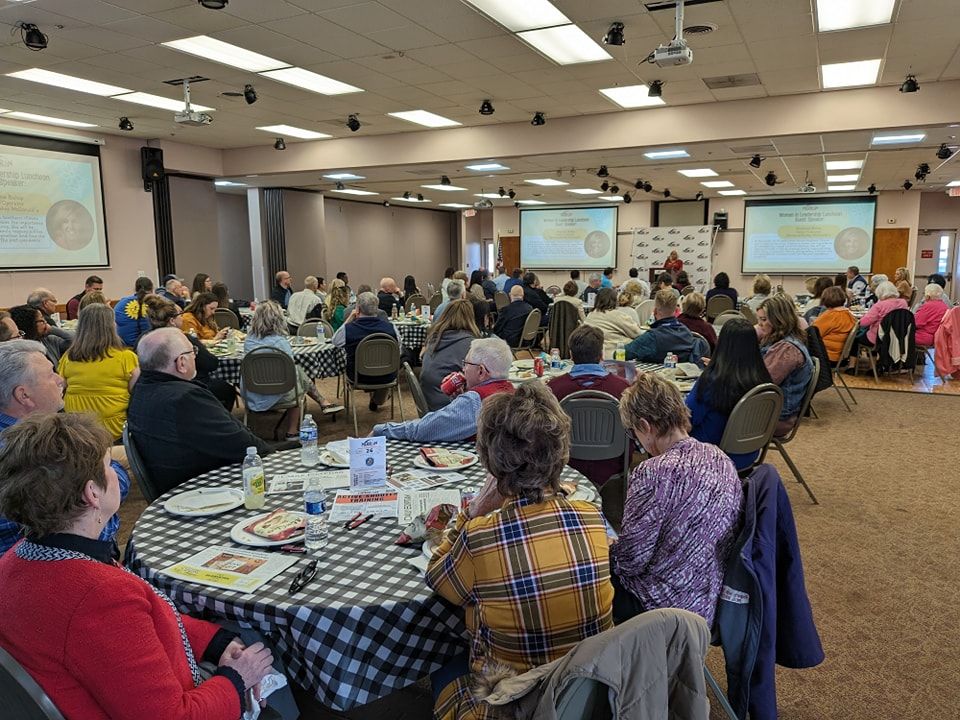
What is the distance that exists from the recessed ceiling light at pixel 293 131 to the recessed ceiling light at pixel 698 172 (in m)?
6.90

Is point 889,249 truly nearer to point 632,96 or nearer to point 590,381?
point 632,96

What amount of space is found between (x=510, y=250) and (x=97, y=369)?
60.5 feet

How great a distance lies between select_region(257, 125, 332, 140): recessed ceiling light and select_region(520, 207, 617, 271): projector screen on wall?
1018 cm

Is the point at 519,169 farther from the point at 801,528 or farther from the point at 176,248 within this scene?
the point at 801,528

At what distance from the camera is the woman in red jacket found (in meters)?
1.20

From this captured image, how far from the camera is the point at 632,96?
810 centimetres

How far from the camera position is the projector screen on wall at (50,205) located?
8984 millimetres

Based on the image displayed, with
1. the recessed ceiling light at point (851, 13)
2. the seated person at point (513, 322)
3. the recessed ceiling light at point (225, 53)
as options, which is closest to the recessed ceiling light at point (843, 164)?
the seated person at point (513, 322)

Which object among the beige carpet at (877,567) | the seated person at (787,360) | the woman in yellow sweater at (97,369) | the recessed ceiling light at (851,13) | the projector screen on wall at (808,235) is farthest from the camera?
the projector screen on wall at (808,235)

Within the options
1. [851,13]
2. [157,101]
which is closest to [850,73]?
[851,13]

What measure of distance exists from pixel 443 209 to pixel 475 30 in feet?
58.2

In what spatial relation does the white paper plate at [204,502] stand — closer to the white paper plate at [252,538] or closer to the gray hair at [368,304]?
the white paper plate at [252,538]

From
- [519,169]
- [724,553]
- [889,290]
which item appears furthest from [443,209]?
[724,553]

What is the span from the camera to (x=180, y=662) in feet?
4.56
